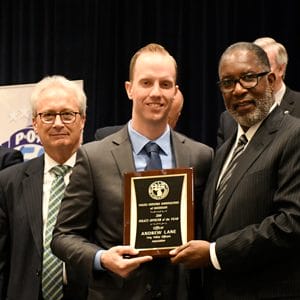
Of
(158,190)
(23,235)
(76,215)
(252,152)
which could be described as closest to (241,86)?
(252,152)

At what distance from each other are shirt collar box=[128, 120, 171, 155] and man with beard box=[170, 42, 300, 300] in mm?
252

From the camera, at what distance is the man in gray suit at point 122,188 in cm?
246

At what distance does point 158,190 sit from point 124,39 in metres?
3.53

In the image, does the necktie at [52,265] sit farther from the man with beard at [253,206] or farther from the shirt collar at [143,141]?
the man with beard at [253,206]

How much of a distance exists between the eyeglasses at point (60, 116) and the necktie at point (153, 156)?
60 cm

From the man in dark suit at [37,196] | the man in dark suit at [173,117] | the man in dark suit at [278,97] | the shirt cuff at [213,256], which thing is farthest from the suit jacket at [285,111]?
the shirt cuff at [213,256]

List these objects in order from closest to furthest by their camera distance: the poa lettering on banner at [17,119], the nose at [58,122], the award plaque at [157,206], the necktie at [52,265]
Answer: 1. the award plaque at [157,206]
2. the necktie at [52,265]
3. the nose at [58,122]
4. the poa lettering on banner at [17,119]

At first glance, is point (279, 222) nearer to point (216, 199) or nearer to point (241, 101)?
point (216, 199)

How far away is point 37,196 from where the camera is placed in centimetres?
300

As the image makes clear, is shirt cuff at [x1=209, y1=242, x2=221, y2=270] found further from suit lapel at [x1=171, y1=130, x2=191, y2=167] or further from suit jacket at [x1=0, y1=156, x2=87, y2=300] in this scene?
suit jacket at [x1=0, y1=156, x2=87, y2=300]

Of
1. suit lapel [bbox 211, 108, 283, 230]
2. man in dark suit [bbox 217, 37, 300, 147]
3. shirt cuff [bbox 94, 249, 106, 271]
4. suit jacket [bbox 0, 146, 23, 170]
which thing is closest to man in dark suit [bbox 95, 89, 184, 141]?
man in dark suit [bbox 217, 37, 300, 147]

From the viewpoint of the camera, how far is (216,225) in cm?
242

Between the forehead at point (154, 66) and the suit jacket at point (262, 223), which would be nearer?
the suit jacket at point (262, 223)

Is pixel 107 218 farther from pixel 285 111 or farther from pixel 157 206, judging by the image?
pixel 285 111
